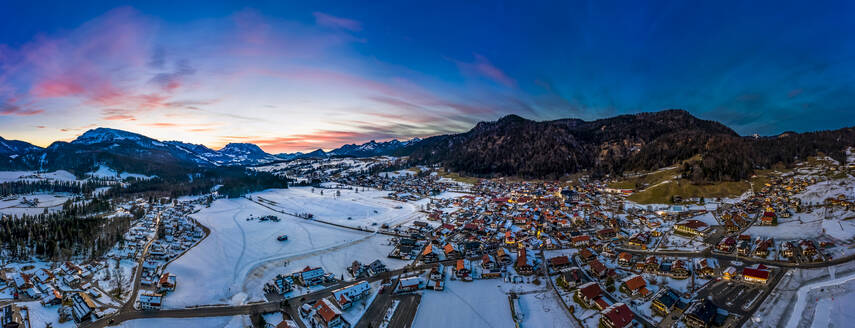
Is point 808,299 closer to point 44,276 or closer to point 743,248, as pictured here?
point 743,248

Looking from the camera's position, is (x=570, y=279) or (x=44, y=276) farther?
(x=44, y=276)

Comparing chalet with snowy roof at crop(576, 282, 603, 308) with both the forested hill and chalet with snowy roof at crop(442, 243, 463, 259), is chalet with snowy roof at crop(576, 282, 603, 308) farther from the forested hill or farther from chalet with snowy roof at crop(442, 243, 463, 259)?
the forested hill

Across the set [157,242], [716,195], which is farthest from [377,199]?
[716,195]

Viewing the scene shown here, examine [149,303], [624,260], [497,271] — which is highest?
[624,260]

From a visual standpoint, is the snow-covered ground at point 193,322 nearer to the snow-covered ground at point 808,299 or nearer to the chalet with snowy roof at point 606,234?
the snow-covered ground at point 808,299

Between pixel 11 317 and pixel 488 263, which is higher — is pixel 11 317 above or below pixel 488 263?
below

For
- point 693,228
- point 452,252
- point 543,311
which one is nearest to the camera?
Answer: point 543,311

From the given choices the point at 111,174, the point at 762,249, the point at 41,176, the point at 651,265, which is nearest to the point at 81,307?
the point at 651,265

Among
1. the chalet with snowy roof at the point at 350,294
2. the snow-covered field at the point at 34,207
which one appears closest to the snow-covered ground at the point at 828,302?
the chalet with snowy roof at the point at 350,294

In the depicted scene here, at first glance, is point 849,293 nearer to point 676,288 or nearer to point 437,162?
point 676,288
